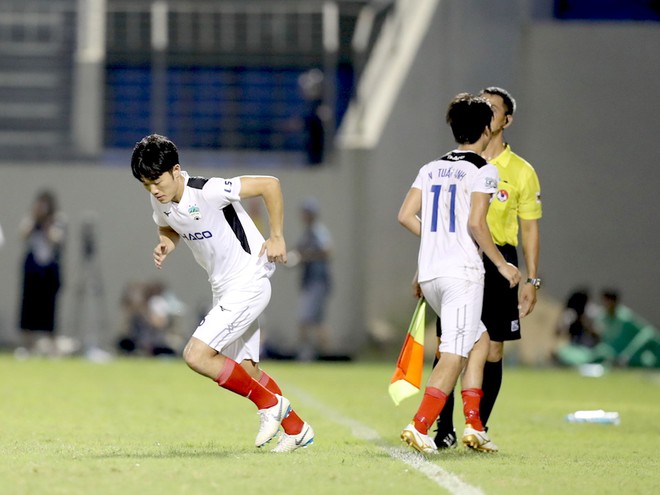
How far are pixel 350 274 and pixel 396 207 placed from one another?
1725 millimetres

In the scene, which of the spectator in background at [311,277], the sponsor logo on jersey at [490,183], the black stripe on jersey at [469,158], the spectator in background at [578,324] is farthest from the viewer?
the spectator in background at [311,277]

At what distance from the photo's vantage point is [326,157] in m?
23.2

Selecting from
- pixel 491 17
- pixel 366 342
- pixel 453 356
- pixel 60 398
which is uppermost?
pixel 491 17

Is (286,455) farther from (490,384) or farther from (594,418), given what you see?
(594,418)

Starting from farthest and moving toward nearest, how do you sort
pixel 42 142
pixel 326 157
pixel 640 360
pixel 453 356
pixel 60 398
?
pixel 42 142
pixel 326 157
pixel 640 360
pixel 60 398
pixel 453 356

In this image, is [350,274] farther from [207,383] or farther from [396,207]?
[207,383]

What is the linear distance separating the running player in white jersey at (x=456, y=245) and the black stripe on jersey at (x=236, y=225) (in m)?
0.87

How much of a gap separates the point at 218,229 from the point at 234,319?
18.3 inches

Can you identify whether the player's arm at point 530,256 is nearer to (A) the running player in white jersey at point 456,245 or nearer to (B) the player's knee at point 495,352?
(B) the player's knee at point 495,352

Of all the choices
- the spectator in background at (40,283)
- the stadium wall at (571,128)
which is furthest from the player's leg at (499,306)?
the spectator in background at (40,283)

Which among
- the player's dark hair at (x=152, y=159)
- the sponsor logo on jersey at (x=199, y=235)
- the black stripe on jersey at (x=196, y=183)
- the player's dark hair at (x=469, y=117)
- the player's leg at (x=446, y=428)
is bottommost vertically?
the player's leg at (x=446, y=428)

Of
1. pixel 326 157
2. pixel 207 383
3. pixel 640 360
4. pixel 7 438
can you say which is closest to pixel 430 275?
pixel 7 438

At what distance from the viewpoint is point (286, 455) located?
7.79 m

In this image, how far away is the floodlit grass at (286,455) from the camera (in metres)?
6.65
